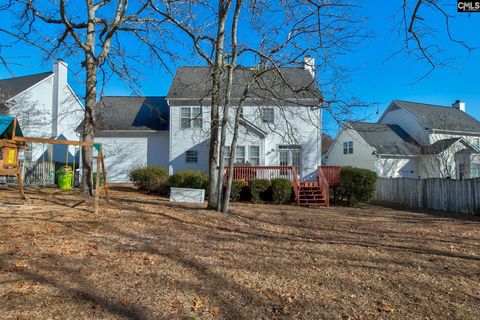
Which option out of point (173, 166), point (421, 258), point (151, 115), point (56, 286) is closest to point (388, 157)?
point (173, 166)

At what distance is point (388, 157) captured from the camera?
26.1m

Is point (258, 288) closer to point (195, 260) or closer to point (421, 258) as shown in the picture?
point (195, 260)

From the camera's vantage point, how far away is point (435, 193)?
16.2 m

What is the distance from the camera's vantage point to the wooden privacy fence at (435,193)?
1441cm

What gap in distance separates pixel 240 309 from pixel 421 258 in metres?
4.05

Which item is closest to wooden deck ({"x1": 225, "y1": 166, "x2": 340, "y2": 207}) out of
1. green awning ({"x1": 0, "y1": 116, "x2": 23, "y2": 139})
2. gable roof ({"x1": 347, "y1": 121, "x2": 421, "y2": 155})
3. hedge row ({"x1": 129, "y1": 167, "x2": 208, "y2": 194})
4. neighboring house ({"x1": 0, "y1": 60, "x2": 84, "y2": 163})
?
hedge row ({"x1": 129, "y1": 167, "x2": 208, "y2": 194})

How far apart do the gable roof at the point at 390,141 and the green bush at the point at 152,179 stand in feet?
50.2

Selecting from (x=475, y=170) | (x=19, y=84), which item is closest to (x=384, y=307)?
(x=475, y=170)

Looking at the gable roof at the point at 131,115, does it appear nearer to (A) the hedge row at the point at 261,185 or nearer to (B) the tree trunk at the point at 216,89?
(A) the hedge row at the point at 261,185

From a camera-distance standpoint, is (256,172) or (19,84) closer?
(256,172)

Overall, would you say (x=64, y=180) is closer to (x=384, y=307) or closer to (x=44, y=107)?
(x=44, y=107)

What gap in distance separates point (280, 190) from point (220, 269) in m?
10.6

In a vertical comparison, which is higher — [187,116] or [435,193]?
[187,116]

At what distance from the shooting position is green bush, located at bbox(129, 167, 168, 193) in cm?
1688
